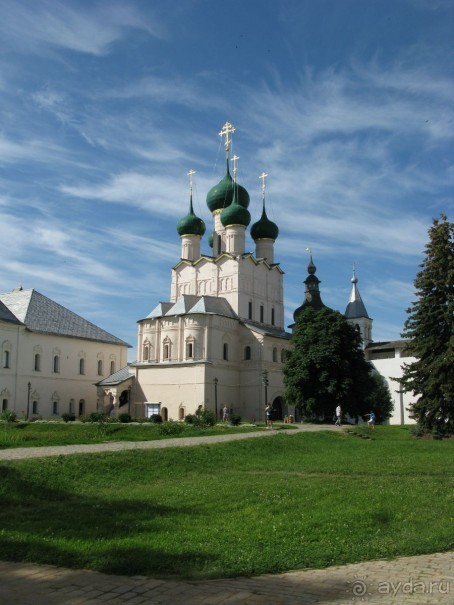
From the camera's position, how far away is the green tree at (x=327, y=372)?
39.8m

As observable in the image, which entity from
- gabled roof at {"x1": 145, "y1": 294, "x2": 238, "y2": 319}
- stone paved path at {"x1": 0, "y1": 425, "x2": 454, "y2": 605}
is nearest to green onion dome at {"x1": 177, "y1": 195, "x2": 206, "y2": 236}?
gabled roof at {"x1": 145, "y1": 294, "x2": 238, "y2": 319}

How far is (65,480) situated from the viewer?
13.7m

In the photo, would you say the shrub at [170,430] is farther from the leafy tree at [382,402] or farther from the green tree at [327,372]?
the leafy tree at [382,402]

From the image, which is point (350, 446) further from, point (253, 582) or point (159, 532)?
point (253, 582)

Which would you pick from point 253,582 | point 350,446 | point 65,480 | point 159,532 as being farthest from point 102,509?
point 350,446

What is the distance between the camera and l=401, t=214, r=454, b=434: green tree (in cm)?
2825

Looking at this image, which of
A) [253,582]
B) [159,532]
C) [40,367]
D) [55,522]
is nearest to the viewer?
[253,582]

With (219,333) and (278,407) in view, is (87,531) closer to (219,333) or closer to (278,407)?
(219,333)

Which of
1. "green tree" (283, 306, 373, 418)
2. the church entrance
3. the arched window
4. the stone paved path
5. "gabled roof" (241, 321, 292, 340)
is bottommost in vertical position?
the stone paved path

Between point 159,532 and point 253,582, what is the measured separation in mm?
2553

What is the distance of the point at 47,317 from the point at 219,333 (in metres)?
14.8

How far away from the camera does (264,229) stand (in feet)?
191

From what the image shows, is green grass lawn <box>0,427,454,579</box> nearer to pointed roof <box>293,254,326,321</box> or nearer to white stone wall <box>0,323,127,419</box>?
white stone wall <box>0,323,127,419</box>

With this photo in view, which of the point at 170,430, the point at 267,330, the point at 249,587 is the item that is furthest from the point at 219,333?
the point at 249,587
